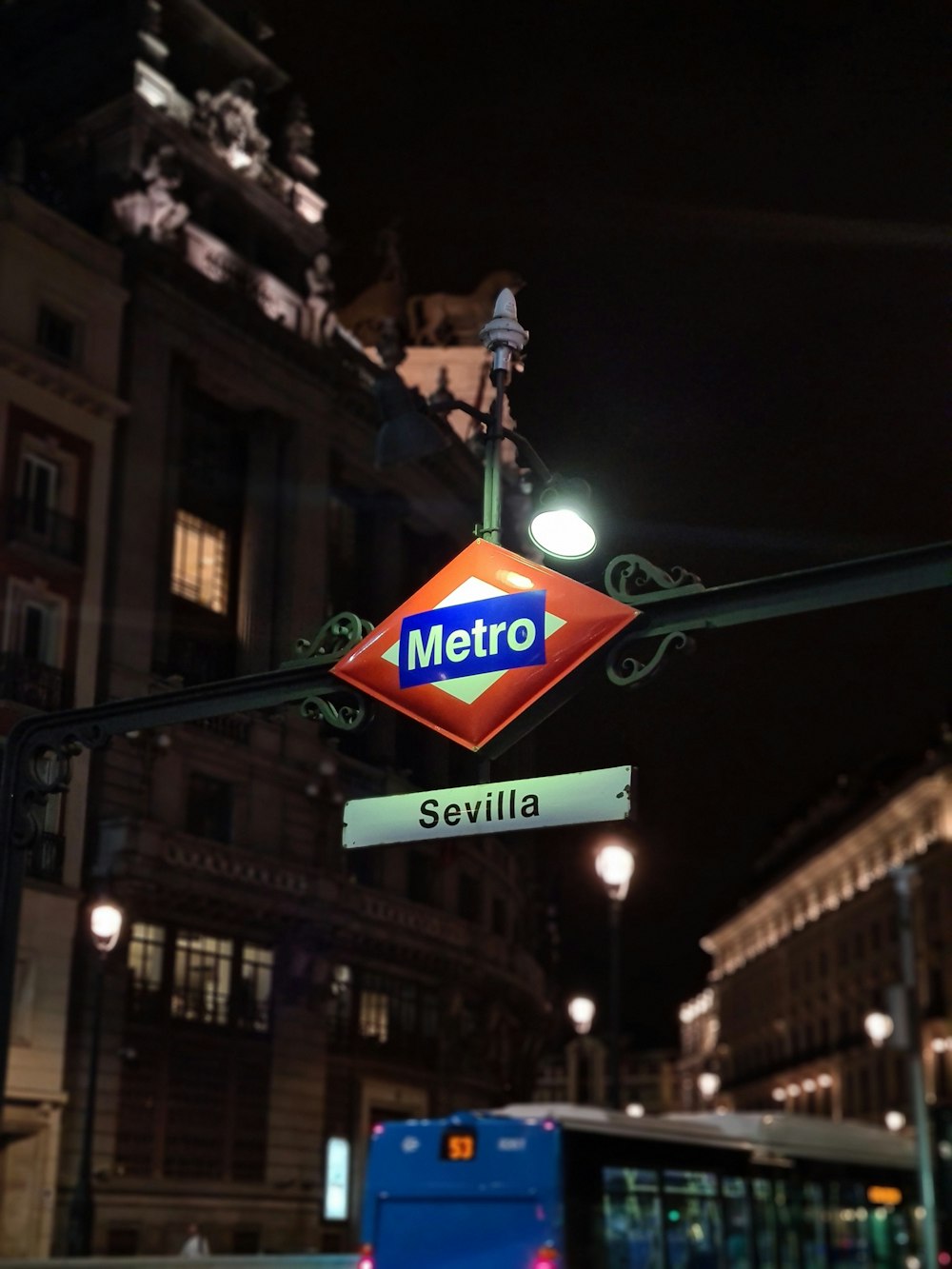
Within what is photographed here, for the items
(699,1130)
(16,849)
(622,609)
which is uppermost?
(622,609)

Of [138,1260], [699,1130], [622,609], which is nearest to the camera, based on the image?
[622,609]

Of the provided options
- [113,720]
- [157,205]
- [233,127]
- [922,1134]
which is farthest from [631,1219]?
[233,127]

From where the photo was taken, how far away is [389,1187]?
21672mm

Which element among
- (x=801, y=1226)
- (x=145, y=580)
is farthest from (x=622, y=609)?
(x=145, y=580)

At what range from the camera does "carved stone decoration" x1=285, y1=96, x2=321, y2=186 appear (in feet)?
173

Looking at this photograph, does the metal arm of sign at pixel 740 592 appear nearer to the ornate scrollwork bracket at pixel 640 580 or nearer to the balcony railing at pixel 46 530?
the ornate scrollwork bracket at pixel 640 580

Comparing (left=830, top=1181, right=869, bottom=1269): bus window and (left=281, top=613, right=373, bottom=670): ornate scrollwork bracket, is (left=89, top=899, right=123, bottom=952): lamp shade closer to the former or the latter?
(left=830, top=1181, right=869, bottom=1269): bus window

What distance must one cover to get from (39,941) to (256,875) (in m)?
7.30

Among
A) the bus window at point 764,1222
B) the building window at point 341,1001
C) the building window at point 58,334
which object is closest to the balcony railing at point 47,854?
the bus window at point 764,1222

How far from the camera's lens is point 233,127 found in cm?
4900

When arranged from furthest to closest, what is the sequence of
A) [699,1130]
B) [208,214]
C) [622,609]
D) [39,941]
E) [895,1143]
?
[208,214] < [39,941] < [895,1143] < [699,1130] < [622,609]

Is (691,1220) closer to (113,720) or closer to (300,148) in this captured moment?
(113,720)

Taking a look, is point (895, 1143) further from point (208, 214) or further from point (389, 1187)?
point (208, 214)

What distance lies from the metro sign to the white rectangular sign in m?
0.42
